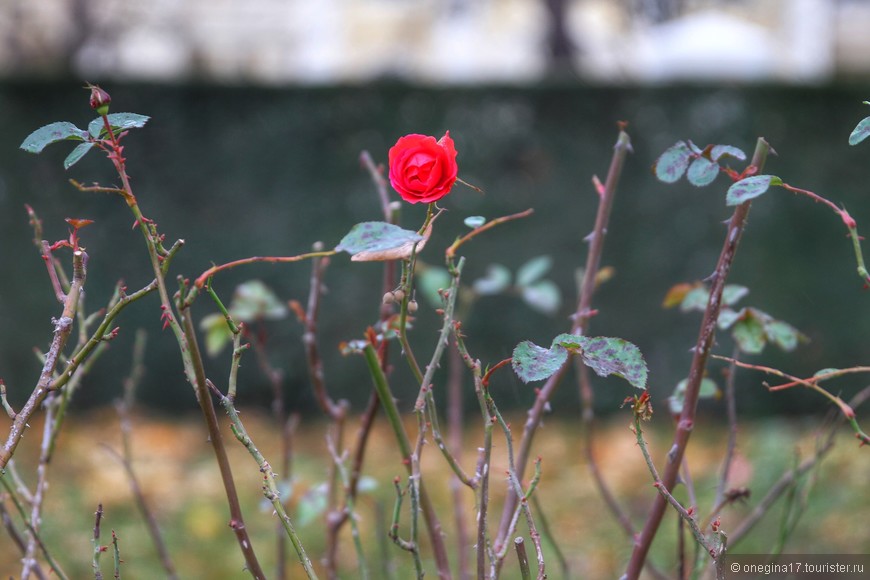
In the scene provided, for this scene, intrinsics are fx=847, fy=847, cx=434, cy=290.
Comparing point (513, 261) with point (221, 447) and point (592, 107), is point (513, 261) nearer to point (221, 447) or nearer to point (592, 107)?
point (592, 107)

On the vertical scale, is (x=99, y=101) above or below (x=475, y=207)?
above

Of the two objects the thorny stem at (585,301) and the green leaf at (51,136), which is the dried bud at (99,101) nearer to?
the green leaf at (51,136)

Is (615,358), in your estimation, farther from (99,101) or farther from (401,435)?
(99,101)

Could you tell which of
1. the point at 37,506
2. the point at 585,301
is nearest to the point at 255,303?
the point at 37,506

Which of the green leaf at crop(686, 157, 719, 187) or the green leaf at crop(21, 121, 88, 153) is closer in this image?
the green leaf at crop(21, 121, 88, 153)

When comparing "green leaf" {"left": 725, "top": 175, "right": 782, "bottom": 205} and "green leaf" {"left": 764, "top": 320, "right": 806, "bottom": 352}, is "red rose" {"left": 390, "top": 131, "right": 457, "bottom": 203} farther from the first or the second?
"green leaf" {"left": 764, "top": 320, "right": 806, "bottom": 352}

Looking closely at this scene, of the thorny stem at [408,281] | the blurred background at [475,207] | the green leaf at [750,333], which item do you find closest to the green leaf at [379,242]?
the thorny stem at [408,281]

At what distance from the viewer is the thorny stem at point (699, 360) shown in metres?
0.91

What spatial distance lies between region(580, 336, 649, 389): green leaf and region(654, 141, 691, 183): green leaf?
0.76ft

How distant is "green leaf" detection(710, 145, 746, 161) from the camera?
870mm

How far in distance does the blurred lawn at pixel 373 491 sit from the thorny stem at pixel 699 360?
1.12 metres

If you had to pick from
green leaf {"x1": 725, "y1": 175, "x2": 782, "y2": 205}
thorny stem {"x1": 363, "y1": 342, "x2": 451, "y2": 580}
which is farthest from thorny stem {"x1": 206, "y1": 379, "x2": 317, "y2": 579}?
green leaf {"x1": 725, "y1": 175, "x2": 782, "y2": 205}

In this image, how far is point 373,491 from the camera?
2.79 meters

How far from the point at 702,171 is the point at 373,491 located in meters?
2.10
